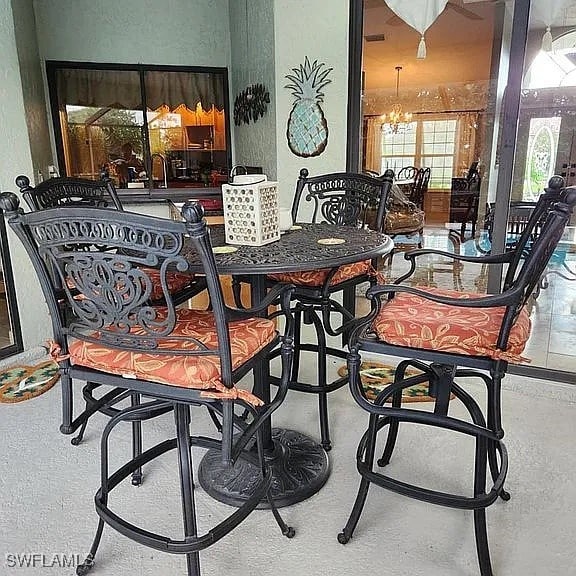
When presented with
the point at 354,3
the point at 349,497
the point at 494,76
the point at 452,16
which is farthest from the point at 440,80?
the point at 349,497

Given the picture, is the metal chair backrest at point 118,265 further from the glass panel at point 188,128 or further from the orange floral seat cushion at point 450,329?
the glass panel at point 188,128

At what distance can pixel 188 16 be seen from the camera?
4.18 m

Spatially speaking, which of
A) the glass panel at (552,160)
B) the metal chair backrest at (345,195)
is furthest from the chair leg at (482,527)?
the glass panel at (552,160)

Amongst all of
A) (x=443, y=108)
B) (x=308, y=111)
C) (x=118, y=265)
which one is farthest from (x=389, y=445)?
(x=443, y=108)

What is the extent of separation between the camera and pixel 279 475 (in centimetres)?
192

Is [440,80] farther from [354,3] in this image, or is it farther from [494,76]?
[354,3]

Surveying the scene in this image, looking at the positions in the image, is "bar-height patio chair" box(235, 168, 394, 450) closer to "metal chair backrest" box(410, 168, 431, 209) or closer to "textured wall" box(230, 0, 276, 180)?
"textured wall" box(230, 0, 276, 180)

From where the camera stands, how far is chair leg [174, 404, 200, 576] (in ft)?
4.35

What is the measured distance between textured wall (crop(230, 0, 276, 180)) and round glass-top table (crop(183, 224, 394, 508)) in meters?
1.55

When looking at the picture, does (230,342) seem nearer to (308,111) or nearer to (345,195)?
(345,195)

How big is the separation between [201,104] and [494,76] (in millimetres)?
2399

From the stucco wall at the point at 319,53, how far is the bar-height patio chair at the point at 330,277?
54cm

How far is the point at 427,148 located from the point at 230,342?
300 inches

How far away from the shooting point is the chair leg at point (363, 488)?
1.60m
